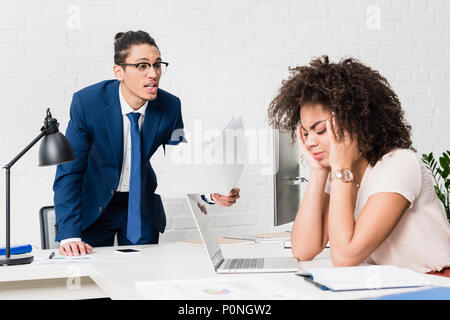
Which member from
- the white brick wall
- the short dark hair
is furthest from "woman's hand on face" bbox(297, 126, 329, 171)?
the white brick wall

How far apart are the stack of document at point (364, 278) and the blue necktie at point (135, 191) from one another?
1145 mm

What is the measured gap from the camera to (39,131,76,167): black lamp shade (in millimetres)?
1701

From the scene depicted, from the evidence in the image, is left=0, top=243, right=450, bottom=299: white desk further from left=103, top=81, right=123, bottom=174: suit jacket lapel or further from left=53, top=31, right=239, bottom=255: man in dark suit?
left=103, top=81, right=123, bottom=174: suit jacket lapel

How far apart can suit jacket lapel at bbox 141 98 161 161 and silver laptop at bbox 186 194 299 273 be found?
823 mm

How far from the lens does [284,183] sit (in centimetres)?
200

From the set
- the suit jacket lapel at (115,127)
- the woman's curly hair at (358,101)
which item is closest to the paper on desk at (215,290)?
the woman's curly hair at (358,101)

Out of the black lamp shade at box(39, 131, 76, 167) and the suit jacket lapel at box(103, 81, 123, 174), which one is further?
the suit jacket lapel at box(103, 81, 123, 174)

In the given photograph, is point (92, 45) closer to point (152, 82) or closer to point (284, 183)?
point (152, 82)

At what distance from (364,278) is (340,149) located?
47 cm

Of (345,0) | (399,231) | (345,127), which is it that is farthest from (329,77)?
(345,0)

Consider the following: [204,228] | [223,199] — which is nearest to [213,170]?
[204,228]

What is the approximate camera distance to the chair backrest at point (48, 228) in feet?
7.70

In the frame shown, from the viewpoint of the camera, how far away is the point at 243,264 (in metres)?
1.40

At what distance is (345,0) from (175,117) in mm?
2024
